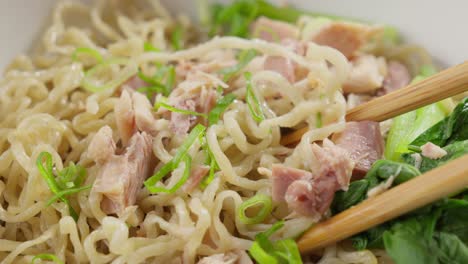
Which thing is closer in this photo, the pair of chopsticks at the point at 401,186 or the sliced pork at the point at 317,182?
the pair of chopsticks at the point at 401,186

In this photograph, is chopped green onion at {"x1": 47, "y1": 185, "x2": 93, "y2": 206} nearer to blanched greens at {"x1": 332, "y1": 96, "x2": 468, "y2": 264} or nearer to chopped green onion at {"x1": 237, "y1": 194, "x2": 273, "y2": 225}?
chopped green onion at {"x1": 237, "y1": 194, "x2": 273, "y2": 225}

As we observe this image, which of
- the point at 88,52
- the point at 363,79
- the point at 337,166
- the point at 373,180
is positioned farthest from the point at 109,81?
the point at 373,180

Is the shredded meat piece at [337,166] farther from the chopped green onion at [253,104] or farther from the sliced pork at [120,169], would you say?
the sliced pork at [120,169]

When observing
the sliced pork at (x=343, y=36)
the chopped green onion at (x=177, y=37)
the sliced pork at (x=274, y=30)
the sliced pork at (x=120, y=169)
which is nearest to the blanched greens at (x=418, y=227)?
the sliced pork at (x=120, y=169)

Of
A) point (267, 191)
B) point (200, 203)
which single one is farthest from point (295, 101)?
point (200, 203)

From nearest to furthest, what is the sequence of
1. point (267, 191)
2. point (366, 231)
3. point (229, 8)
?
point (366, 231) < point (267, 191) < point (229, 8)

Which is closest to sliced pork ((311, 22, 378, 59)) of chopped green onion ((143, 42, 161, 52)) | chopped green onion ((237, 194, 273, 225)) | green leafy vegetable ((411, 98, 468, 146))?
green leafy vegetable ((411, 98, 468, 146))

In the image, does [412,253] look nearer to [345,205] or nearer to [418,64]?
[345,205]
